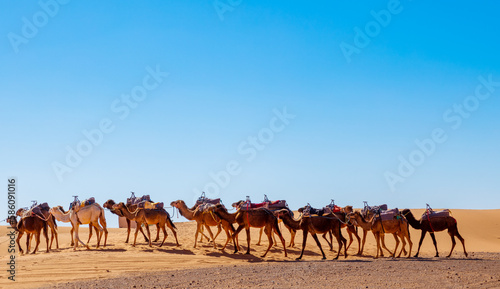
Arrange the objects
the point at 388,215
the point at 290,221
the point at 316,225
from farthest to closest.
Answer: the point at 388,215, the point at 290,221, the point at 316,225

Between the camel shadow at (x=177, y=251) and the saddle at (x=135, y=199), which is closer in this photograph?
the camel shadow at (x=177, y=251)

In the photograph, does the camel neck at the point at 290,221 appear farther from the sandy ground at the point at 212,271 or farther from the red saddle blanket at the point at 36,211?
the red saddle blanket at the point at 36,211

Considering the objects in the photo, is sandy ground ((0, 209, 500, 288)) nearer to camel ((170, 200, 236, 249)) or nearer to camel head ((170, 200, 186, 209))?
camel ((170, 200, 236, 249))

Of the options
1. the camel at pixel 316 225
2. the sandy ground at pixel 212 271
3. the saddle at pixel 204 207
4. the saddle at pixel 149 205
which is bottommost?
the sandy ground at pixel 212 271

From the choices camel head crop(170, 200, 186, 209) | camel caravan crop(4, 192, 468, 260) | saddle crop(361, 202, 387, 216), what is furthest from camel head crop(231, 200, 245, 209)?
saddle crop(361, 202, 387, 216)

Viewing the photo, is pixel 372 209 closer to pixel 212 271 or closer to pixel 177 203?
pixel 177 203

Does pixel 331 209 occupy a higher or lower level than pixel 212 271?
higher

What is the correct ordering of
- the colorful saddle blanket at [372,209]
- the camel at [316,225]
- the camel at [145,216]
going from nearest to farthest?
the camel at [316,225]
the camel at [145,216]
the colorful saddle blanket at [372,209]

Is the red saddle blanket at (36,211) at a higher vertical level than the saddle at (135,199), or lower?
lower

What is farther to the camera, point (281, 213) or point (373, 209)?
point (373, 209)

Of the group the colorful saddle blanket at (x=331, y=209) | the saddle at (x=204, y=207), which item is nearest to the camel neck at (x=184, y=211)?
the saddle at (x=204, y=207)

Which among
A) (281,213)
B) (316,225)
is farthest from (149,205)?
(316,225)

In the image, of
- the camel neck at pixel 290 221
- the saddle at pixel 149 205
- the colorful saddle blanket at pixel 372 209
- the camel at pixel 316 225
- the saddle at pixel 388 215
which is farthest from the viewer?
the colorful saddle blanket at pixel 372 209

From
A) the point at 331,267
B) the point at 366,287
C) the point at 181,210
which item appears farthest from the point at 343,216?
the point at 366,287
